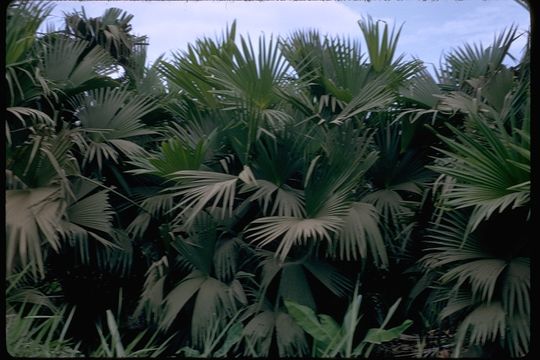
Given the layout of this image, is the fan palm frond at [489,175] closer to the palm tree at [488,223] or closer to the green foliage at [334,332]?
the palm tree at [488,223]

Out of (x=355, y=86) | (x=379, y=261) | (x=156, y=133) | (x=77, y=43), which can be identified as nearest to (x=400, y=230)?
(x=379, y=261)

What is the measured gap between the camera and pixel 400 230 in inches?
169

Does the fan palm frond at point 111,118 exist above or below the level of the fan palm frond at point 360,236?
above

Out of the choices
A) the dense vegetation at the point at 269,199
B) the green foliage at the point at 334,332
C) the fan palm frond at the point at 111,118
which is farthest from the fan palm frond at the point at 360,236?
the fan palm frond at the point at 111,118

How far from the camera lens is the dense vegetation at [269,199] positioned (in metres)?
3.49

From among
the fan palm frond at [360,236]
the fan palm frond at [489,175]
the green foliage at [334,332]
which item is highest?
the fan palm frond at [489,175]

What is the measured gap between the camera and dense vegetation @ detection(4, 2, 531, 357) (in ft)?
11.5

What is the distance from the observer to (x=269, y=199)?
13.6 feet

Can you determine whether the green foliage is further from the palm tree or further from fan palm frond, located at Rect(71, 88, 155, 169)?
fan palm frond, located at Rect(71, 88, 155, 169)

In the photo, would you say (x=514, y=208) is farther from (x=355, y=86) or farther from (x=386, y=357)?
(x=355, y=86)

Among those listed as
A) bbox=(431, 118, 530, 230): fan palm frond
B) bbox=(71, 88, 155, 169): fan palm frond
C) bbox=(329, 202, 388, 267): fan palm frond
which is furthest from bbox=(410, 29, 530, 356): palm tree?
bbox=(71, 88, 155, 169): fan palm frond

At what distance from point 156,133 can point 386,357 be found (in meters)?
2.64

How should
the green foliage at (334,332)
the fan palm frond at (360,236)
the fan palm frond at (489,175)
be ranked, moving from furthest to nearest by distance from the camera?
the fan palm frond at (360,236)
the fan palm frond at (489,175)
the green foliage at (334,332)

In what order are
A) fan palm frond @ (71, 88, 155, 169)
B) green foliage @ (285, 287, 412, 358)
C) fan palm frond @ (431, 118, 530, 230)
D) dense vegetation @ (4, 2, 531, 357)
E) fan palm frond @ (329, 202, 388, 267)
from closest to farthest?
1. green foliage @ (285, 287, 412, 358)
2. fan palm frond @ (431, 118, 530, 230)
3. dense vegetation @ (4, 2, 531, 357)
4. fan palm frond @ (329, 202, 388, 267)
5. fan palm frond @ (71, 88, 155, 169)
